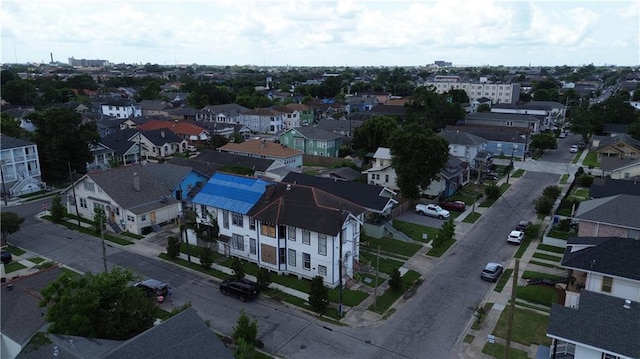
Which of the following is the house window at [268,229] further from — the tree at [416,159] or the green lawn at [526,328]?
the tree at [416,159]

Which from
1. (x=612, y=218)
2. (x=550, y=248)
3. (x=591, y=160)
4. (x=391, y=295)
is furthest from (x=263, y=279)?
(x=591, y=160)

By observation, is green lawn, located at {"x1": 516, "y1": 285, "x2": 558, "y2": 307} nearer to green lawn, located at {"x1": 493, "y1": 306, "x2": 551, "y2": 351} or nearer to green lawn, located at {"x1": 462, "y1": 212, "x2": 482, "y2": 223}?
green lawn, located at {"x1": 493, "y1": 306, "x2": 551, "y2": 351}

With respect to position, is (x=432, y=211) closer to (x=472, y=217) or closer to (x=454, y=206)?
(x=454, y=206)

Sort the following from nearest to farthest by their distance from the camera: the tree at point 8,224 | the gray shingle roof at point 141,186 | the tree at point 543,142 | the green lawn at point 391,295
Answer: the green lawn at point 391,295 → the tree at point 8,224 → the gray shingle roof at point 141,186 → the tree at point 543,142

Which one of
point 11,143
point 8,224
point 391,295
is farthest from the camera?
point 11,143

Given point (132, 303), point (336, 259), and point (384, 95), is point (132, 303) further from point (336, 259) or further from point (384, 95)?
point (384, 95)

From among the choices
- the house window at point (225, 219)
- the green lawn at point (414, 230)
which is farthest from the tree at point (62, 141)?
the green lawn at point (414, 230)
